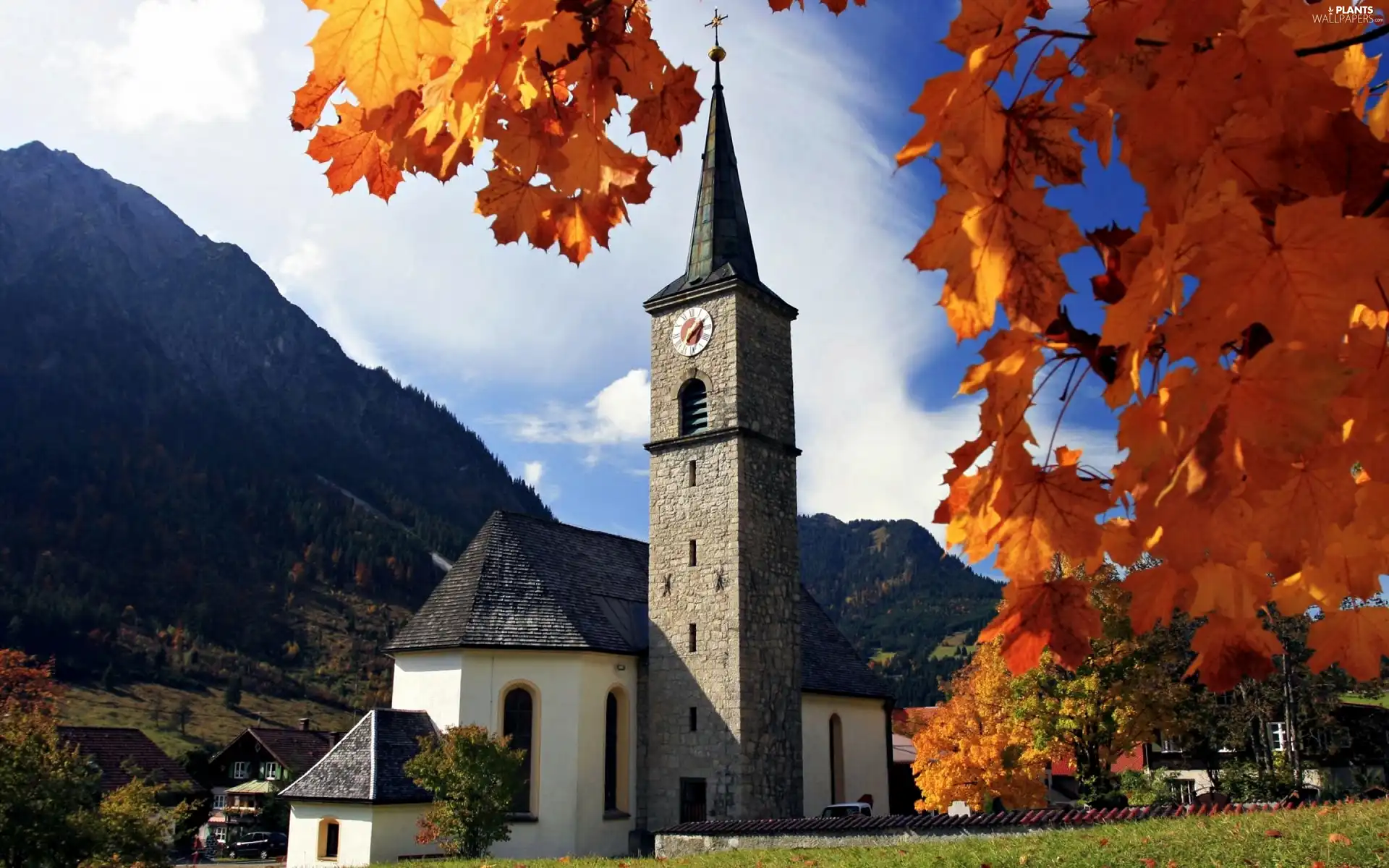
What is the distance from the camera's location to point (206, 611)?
133 meters

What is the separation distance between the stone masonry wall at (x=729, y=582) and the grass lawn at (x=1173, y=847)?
7.53 meters

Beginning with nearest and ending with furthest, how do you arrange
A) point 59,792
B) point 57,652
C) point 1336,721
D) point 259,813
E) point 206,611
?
point 59,792, point 1336,721, point 259,813, point 57,652, point 206,611

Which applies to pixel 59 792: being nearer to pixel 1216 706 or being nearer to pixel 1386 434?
pixel 1386 434

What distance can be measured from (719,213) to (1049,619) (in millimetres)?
27456

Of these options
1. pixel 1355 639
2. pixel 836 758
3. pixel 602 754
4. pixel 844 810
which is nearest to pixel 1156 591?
pixel 1355 639

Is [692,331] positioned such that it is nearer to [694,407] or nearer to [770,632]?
[694,407]

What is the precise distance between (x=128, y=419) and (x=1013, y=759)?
197694 mm

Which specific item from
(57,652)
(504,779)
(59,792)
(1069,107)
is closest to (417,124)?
(1069,107)

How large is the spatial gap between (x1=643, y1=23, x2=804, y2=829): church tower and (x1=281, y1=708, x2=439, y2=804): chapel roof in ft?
19.0

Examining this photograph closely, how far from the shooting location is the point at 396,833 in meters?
23.3

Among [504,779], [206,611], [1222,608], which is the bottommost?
[504,779]

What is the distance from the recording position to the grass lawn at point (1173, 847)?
1114cm

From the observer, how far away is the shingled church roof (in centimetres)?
2587

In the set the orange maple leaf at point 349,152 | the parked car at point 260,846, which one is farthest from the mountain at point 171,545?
the orange maple leaf at point 349,152
